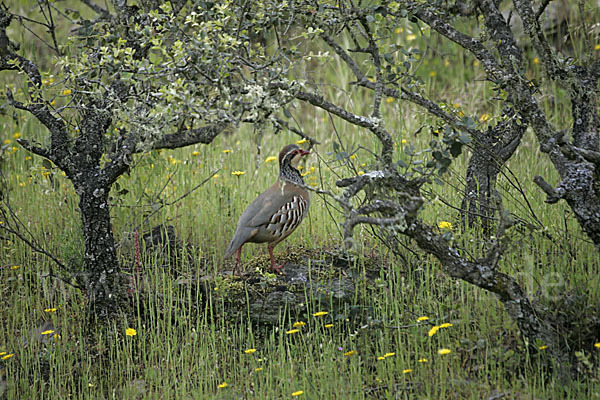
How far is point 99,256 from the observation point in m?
4.73

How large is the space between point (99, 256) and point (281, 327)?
1.35 meters

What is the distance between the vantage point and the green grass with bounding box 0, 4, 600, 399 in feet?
12.8

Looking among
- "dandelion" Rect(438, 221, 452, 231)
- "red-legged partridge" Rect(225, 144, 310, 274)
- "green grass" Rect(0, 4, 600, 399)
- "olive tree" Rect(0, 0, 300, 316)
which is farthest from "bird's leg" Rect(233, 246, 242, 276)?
"dandelion" Rect(438, 221, 452, 231)

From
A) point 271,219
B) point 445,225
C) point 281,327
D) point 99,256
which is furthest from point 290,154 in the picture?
point 99,256

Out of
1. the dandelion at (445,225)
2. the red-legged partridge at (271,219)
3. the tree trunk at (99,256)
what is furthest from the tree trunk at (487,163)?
the tree trunk at (99,256)

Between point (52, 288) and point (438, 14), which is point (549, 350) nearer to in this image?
point (438, 14)

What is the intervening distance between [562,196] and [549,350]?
0.84 metres

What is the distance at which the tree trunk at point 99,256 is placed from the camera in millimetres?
4629

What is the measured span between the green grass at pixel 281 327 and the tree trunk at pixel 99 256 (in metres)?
0.15

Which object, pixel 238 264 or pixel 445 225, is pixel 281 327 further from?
pixel 445 225

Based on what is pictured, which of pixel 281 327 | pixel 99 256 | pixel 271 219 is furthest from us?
pixel 271 219

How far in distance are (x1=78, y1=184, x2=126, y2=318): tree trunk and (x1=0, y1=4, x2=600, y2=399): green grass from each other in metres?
0.15

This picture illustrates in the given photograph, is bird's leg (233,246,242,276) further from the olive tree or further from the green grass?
the olive tree

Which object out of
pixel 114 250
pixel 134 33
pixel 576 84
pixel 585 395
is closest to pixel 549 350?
pixel 585 395
